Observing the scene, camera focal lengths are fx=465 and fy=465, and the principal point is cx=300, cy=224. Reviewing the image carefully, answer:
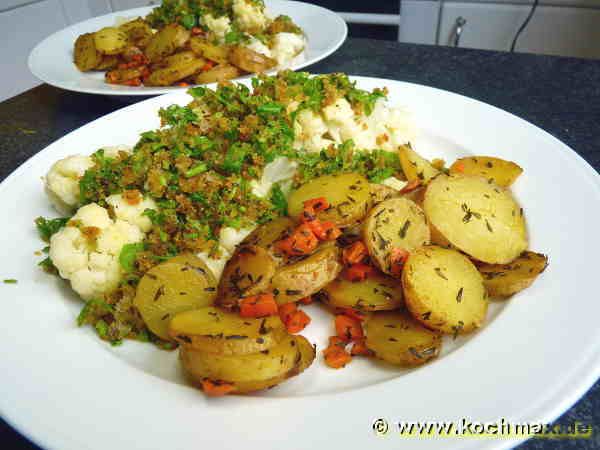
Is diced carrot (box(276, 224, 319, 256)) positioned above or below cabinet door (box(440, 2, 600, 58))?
above

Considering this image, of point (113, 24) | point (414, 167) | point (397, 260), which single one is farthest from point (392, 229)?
point (113, 24)

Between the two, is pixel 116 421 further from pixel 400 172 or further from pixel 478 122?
pixel 478 122

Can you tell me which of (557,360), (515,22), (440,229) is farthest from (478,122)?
(515,22)

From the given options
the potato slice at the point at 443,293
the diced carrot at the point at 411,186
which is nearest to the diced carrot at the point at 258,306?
the potato slice at the point at 443,293

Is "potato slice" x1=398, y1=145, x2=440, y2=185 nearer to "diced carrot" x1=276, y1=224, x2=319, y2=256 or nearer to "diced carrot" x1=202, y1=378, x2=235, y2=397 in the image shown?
"diced carrot" x1=276, y1=224, x2=319, y2=256

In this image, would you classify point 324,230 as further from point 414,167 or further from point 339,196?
point 414,167

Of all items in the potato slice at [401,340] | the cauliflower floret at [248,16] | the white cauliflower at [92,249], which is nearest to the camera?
the potato slice at [401,340]

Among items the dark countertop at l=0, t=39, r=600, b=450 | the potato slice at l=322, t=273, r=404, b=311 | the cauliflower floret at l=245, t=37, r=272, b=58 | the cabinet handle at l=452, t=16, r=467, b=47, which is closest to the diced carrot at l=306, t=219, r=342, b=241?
the potato slice at l=322, t=273, r=404, b=311

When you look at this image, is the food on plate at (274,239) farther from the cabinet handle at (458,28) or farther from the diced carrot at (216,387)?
the cabinet handle at (458,28)
